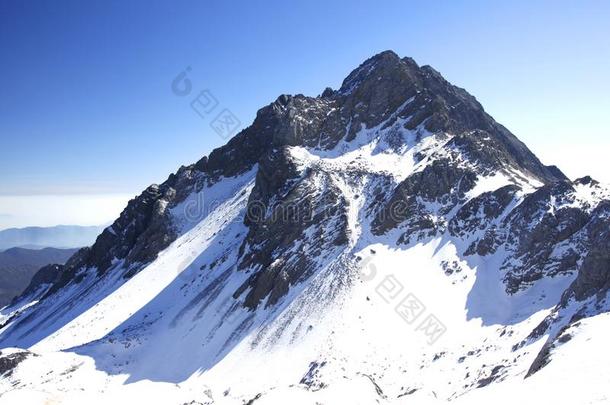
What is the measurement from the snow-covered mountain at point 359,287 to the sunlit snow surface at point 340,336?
0.22 metres

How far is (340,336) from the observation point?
4625cm

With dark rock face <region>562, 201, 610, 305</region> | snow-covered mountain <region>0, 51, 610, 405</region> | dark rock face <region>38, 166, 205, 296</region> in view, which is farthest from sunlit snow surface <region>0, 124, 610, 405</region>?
dark rock face <region>38, 166, 205, 296</region>

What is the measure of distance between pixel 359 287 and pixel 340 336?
7.58m

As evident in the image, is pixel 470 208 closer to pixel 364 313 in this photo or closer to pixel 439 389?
pixel 364 313

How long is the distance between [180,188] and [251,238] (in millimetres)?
41539

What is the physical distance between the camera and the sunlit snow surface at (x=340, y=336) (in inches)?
1097

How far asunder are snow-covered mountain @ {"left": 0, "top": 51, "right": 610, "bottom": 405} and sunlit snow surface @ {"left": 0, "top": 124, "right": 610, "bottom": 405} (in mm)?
216

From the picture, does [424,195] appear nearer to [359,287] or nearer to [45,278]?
[359,287]

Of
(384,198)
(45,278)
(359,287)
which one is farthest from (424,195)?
(45,278)

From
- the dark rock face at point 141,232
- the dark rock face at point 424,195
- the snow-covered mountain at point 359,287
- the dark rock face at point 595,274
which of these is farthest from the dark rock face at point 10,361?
the dark rock face at point 595,274

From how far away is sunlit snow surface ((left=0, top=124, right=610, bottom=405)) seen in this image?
2786 cm

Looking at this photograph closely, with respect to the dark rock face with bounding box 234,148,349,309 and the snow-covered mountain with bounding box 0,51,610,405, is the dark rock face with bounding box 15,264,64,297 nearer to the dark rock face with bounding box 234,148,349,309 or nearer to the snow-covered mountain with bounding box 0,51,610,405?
the snow-covered mountain with bounding box 0,51,610,405

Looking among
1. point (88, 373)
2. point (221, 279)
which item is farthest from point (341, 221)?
point (88, 373)

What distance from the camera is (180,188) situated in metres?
106
